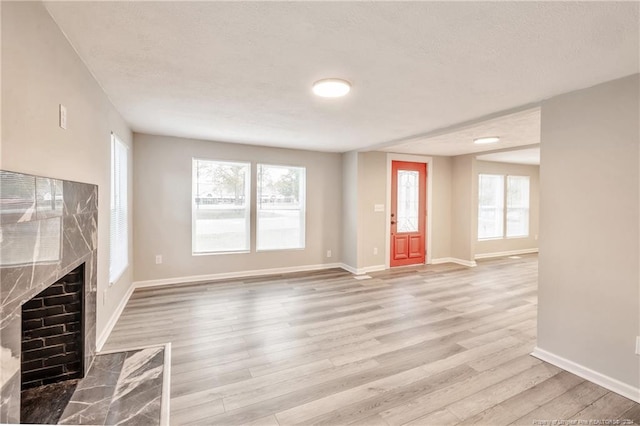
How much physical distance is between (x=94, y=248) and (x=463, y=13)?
3.03 metres

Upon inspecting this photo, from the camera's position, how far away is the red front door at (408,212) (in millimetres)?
5949

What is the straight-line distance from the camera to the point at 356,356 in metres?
2.55

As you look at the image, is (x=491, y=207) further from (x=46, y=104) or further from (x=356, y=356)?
(x=46, y=104)

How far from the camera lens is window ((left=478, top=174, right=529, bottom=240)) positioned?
7.06 metres

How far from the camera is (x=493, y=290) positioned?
446 cm

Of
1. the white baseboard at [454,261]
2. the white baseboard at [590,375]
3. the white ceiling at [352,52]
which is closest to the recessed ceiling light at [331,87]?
the white ceiling at [352,52]

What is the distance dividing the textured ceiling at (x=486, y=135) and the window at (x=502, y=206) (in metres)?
1.85

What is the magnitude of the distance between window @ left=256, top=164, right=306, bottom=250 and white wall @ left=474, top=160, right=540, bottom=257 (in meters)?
4.12

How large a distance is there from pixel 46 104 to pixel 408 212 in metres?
5.71

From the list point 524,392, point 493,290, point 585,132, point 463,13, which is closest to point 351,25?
point 463,13

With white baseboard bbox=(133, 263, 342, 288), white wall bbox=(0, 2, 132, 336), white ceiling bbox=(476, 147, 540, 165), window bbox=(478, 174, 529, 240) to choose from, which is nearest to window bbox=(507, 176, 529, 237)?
window bbox=(478, 174, 529, 240)

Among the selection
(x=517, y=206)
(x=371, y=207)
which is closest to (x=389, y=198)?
(x=371, y=207)

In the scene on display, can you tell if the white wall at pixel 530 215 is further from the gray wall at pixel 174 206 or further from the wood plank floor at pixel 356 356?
the gray wall at pixel 174 206

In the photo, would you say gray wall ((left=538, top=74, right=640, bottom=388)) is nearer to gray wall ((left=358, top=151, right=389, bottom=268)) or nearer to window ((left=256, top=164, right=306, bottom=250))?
gray wall ((left=358, top=151, right=389, bottom=268))
